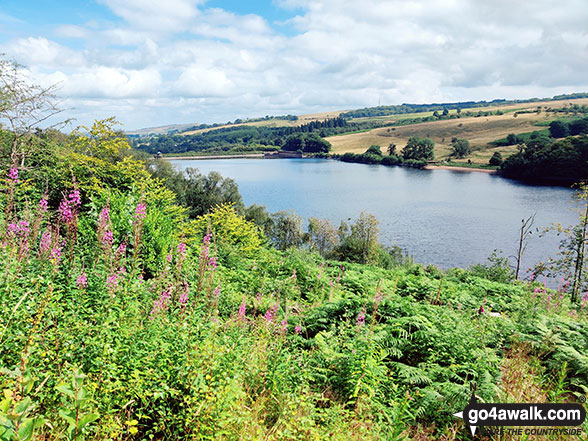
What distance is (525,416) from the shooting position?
3.65 metres

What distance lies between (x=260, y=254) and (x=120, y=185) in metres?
5.28

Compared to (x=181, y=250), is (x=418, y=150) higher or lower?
higher

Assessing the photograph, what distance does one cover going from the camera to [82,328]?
2.99 meters

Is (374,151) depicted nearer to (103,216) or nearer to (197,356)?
(103,216)

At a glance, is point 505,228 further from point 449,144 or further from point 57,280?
point 449,144

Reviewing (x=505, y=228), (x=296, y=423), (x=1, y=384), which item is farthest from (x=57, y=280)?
(x=505, y=228)

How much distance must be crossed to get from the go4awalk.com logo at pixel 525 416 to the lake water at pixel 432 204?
117 ft

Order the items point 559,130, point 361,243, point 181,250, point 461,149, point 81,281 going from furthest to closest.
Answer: point 461,149, point 559,130, point 361,243, point 181,250, point 81,281

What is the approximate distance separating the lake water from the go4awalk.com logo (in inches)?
1407

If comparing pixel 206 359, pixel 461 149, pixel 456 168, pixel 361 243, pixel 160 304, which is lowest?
pixel 361 243

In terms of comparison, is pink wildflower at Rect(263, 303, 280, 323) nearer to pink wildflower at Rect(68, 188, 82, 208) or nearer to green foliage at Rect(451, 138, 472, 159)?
pink wildflower at Rect(68, 188, 82, 208)

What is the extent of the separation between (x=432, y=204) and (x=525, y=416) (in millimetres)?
64234

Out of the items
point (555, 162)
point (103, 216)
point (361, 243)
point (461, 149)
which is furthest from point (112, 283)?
point (461, 149)

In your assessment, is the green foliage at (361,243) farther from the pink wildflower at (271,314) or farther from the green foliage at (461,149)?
the green foliage at (461,149)
